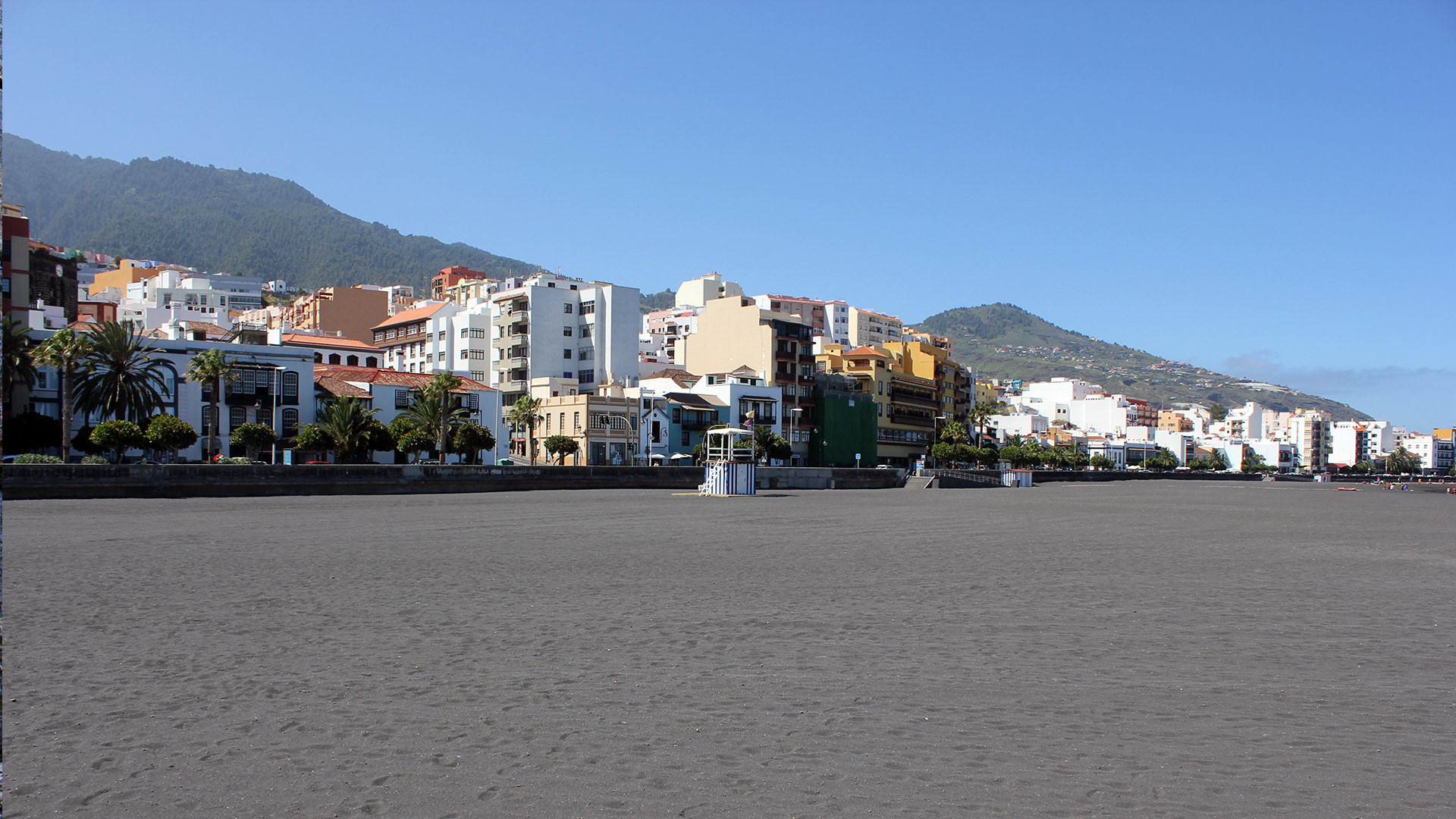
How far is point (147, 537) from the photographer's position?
21.8 metres

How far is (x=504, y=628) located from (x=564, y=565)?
20.8ft

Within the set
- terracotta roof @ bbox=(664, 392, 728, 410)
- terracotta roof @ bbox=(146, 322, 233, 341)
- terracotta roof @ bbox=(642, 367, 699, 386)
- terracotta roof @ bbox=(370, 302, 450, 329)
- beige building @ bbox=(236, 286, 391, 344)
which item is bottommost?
terracotta roof @ bbox=(664, 392, 728, 410)

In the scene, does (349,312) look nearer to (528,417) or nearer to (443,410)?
(528,417)

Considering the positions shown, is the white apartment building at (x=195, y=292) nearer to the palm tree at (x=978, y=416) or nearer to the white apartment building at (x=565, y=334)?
the white apartment building at (x=565, y=334)

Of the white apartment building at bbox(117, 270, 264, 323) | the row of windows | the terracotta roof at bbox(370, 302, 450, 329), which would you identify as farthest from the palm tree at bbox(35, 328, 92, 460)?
the white apartment building at bbox(117, 270, 264, 323)

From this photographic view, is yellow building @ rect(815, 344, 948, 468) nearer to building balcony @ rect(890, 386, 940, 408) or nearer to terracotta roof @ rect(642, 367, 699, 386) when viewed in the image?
building balcony @ rect(890, 386, 940, 408)

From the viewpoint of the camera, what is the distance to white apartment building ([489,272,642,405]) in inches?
3819

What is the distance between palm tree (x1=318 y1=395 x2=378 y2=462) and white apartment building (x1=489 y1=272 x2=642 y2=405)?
110 ft

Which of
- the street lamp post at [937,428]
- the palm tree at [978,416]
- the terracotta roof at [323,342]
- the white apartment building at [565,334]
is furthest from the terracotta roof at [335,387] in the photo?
the palm tree at [978,416]

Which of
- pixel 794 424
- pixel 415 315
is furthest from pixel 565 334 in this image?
pixel 415 315

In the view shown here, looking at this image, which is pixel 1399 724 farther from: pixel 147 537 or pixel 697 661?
pixel 147 537

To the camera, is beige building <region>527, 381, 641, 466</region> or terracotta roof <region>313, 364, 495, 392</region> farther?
beige building <region>527, 381, 641, 466</region>

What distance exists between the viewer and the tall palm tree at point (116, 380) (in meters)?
52.9

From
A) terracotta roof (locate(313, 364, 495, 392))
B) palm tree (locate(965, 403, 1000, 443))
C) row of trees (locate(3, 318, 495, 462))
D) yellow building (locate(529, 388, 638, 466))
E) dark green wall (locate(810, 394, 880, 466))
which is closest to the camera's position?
row of trees (locate(3, 318, 495, 462))
